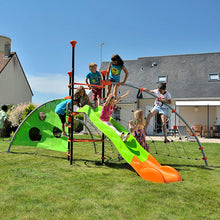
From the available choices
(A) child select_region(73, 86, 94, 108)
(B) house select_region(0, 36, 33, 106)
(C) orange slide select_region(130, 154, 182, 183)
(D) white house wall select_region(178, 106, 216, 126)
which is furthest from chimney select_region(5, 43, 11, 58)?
(C) orange slide select_region(130, 154, 182, 183)

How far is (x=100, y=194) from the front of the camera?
142 inches

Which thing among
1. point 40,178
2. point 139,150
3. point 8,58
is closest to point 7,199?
point 40,178

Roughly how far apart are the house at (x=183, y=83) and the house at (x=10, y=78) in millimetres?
Answer: 8685

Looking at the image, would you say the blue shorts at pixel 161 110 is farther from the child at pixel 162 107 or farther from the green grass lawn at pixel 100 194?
the green grass lawn at pixel 100 194

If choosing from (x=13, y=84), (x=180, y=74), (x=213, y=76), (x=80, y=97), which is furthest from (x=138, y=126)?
(x=13, y=84)

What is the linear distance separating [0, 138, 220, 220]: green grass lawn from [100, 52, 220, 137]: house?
12.3 meters

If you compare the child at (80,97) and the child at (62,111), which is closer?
the child at (80,97)

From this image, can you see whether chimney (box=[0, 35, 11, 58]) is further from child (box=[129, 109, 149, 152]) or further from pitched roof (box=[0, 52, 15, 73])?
child (box=[129, 109, 149, 152])

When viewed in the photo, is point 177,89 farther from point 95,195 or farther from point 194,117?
point 95,195

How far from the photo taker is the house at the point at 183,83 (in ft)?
58.6

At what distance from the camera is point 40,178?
4.46 m

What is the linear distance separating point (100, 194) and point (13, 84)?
22082 mm

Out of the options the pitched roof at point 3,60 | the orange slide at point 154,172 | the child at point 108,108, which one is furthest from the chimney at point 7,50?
the orange slide at point 154,172

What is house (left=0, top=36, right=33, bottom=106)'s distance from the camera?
21812 millimetres
